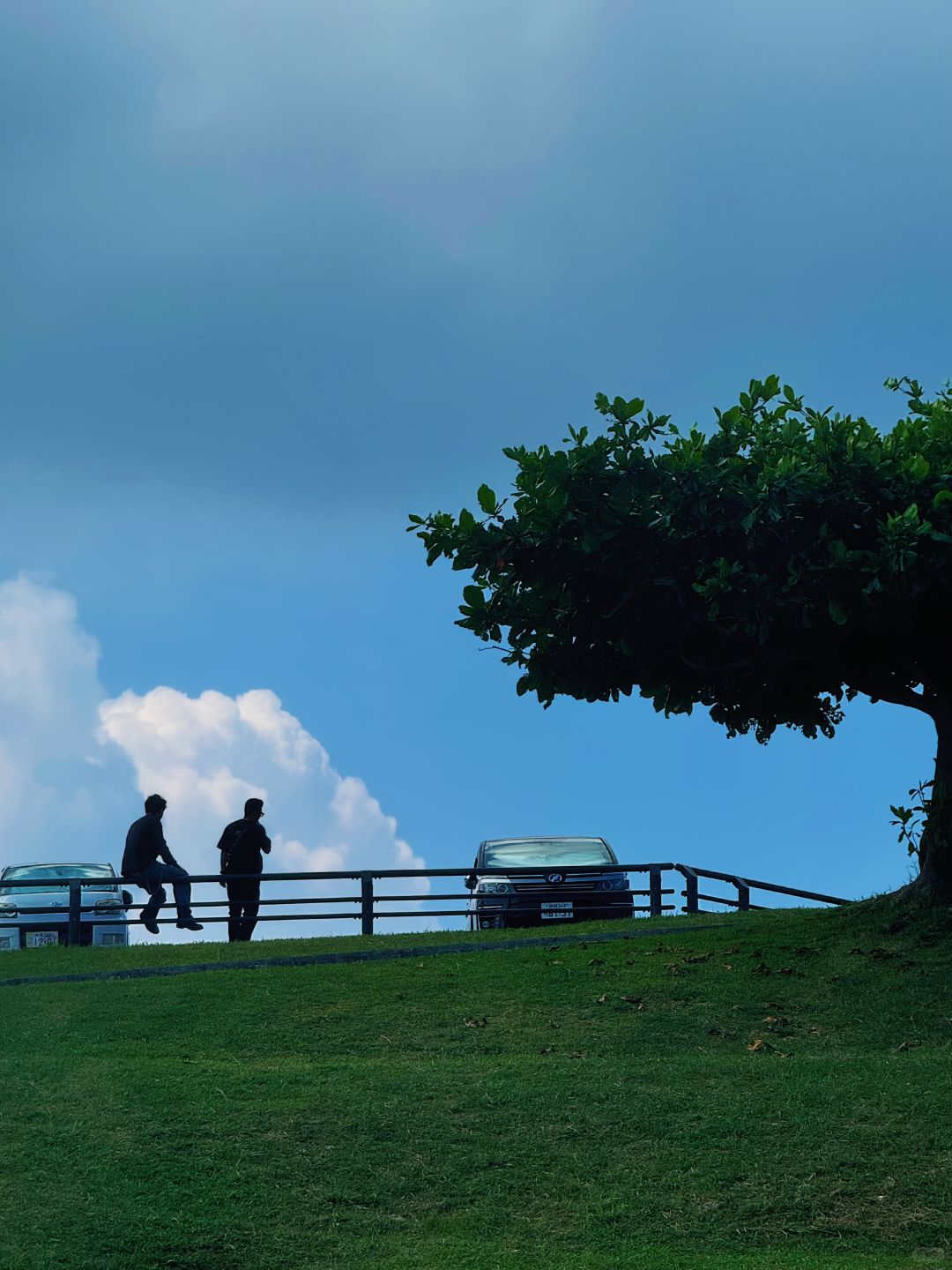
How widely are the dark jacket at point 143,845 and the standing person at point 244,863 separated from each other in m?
1.20

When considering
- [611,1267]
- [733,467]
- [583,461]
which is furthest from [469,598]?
[611,1267]

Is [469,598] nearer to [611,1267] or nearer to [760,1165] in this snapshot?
[760,1165]

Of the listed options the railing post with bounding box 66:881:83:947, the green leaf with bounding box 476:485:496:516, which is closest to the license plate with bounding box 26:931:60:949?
the railing post with bounding box 66:881:83:947

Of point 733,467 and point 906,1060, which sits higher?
point 733,467

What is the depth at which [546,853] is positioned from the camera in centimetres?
2506

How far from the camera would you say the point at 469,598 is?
54.8 ft

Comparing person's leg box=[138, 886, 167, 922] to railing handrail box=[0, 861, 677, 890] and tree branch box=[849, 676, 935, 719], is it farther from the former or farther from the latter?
tree branch box=[849, 676, 935, 719]

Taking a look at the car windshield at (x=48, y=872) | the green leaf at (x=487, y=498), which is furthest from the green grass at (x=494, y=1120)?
the car windshield at (x=48, y=872)

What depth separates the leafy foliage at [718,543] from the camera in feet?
50.4

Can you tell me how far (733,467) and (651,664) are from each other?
3154 millimetres

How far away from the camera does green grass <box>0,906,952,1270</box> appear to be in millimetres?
8719

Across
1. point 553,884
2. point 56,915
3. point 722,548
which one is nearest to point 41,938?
point 56,915

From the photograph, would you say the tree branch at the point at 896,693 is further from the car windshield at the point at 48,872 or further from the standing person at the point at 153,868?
the car windshield at the point at 48,872

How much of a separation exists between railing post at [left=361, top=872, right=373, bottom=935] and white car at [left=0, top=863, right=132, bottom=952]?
3.97 m
